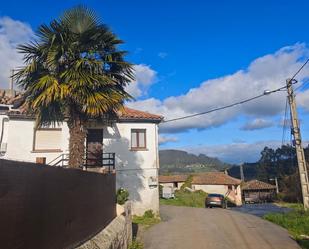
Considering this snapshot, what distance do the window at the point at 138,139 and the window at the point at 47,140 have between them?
15.0 feet

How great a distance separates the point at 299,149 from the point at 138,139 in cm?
962

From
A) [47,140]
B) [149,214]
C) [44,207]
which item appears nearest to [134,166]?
[149,214]

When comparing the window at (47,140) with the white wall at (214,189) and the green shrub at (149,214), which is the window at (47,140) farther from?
the white wall at (214,189)

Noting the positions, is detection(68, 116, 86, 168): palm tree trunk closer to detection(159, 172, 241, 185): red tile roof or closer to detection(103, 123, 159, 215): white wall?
detection(103, 123, 159, 215): white wall

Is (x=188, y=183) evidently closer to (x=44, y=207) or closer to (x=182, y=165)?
(x=44, y=207)

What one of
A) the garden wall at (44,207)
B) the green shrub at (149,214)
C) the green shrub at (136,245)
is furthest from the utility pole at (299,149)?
the garden wall at (44,207)

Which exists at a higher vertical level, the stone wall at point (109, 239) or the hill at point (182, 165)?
the hill at point (182, 165)

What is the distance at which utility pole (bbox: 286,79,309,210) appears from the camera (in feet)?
56.1

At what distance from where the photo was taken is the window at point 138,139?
2093cm

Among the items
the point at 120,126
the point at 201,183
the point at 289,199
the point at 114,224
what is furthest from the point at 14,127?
the point at 201,183

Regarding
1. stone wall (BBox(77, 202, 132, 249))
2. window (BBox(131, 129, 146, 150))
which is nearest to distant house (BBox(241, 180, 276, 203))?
window (BBox(131, 129, 146, 150))

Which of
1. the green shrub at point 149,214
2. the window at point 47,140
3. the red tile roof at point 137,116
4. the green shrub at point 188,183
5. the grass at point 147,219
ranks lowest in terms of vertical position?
the grass at point 147,219

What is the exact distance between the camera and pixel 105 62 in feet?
44.5

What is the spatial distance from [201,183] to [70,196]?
4931 centimetres
